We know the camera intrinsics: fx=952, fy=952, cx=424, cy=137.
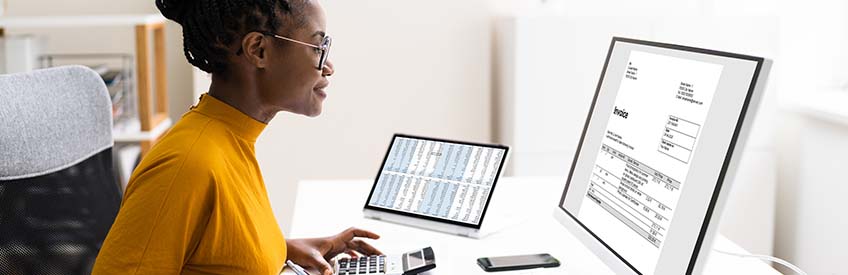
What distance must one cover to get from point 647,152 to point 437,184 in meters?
0.54

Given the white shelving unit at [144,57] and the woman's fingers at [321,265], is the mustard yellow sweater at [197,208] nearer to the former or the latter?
the woman's fingers at [321,265]

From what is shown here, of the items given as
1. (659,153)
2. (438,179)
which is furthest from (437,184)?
(659,153)

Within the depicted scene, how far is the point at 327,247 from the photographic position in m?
1.52

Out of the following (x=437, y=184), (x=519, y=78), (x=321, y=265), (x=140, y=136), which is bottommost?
(x=140, y=136)

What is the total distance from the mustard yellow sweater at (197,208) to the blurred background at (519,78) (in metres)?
1.76

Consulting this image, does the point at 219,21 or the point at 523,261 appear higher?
the point at 219,21

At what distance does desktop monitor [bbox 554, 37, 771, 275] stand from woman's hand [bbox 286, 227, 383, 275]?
0.33 m

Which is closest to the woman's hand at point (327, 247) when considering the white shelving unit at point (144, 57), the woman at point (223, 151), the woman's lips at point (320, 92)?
the woman at point (223, 151)

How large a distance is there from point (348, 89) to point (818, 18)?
1560mm

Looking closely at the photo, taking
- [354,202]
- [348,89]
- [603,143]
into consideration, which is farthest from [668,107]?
[348,89]

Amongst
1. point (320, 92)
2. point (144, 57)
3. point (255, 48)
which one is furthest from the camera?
point (144, 57)

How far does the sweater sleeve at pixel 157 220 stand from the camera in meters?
1.08

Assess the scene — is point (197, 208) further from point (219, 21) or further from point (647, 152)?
point (647, 152)

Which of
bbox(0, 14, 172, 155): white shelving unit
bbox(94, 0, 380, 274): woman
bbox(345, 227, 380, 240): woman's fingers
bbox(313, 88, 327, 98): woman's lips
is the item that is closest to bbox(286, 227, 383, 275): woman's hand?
bbox(345, 227, 380, 240): woman's fingers
